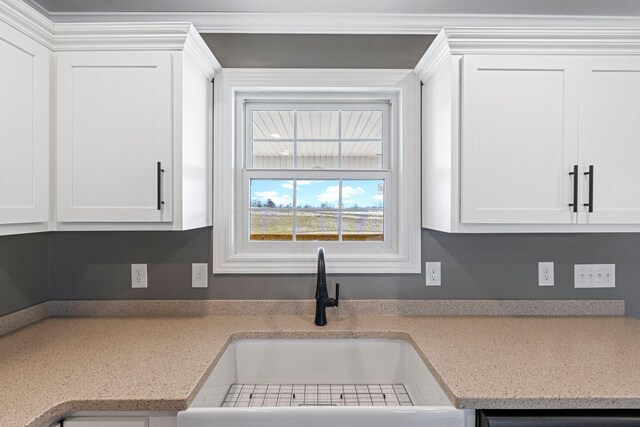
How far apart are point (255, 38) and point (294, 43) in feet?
0.66

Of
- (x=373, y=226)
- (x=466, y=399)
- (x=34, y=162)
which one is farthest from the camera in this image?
(x=373, y=226)

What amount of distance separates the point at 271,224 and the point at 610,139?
5.27 feet

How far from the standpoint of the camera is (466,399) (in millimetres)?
1119

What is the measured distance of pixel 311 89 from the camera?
6.51 feet

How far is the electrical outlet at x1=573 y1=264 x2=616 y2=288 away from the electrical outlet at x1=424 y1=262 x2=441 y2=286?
2.27ft

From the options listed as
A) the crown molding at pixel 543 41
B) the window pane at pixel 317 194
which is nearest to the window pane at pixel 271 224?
the window pane at pixel 317 194

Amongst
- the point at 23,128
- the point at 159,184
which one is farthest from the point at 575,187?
the point at 23,128

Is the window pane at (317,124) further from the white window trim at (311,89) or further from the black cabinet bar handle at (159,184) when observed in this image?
the black cabinet bar handle at (159,184)

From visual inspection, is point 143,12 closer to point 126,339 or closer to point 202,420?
point 126,339

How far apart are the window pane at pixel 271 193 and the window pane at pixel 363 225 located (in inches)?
12.9

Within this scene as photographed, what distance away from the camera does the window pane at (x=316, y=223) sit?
209 cm

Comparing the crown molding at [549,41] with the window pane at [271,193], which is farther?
the window pane at [271,193]

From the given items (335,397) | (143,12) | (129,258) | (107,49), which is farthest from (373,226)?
(143,12)

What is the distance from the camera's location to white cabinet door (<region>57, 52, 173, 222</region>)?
1.54 meters
